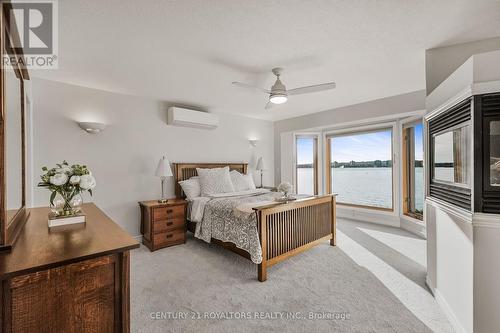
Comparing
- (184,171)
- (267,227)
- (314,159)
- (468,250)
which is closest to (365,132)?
(314,159)

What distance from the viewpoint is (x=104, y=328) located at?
1.12 metres

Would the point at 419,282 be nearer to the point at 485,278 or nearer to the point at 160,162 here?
the point at 485,278

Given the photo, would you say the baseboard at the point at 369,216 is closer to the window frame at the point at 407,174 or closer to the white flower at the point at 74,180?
the window frame at the point at 407,174

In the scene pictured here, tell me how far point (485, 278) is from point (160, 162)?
3.76 m

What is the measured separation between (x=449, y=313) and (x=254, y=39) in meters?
2.83

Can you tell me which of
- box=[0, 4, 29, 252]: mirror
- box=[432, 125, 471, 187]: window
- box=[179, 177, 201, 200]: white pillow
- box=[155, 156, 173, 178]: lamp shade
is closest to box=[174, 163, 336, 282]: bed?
box=[179, 177, 201, 200]: white pillow

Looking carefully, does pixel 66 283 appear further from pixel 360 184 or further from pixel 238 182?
pixel 360 184

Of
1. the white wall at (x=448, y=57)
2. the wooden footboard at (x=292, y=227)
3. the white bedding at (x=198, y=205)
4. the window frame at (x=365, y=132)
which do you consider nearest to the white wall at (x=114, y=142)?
the white bedding at (x=198, y=205)

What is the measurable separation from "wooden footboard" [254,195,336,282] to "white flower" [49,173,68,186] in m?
1.69

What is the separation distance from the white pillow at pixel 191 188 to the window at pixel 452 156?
10.4 ft

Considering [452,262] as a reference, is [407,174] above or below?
above

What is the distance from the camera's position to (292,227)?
2980 millimetres

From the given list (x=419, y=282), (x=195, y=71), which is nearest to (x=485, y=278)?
(x=419, y=282)

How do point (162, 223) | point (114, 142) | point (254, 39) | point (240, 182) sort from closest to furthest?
point (254, 39) < point (162, 223) < point (114, 142) < point (240, 182)
